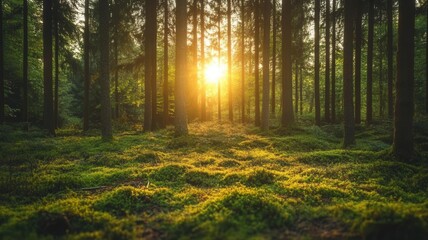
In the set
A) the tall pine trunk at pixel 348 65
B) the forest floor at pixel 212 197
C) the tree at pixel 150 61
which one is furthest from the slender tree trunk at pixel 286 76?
the tree at pixel 150 61

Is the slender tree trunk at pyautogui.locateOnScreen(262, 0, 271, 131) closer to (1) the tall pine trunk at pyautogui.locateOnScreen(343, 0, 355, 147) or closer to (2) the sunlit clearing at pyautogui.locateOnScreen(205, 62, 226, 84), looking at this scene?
(1) the tall pine trunk at pyautogui.locateOnScreen(343, 0, 355, 147)

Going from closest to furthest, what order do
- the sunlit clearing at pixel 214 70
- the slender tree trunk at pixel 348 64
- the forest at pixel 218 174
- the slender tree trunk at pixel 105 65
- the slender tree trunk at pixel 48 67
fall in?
the forest at pixel 218 174 → the slender tree trunk at pixel 348 64 → the slender tree trunk at pixel 105 65 → the slender tree trunk at pixel 48 67 → the sunlit clearing at pixel 214 70

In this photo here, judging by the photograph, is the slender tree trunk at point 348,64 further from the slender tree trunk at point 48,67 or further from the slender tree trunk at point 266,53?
the slender tree trunk at point 48,67

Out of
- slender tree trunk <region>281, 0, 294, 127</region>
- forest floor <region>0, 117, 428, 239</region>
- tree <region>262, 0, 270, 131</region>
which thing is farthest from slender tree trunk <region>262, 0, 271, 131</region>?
forest floor <region>0, 117, 428, 239</region>

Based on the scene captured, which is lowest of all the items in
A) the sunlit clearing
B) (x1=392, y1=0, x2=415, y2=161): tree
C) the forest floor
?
the forest floor

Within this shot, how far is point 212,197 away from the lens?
633 cm

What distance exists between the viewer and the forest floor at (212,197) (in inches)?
181

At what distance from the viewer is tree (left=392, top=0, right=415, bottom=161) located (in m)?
9.20

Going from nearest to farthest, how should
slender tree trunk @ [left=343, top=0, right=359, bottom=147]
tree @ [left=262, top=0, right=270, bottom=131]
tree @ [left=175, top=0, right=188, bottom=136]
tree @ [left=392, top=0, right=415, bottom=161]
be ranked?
1. tree @ [left=392, top=0, right=415, bottom=161]
2. slender tree trunk @ [left=343, top=0, right=359, bottom=147]
3. tree @ [left=175, top=0, right=188, bottom=136]
4. tree @ [left=262, top=0, right=270, bottom=131]

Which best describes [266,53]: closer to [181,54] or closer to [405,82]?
[181,54]

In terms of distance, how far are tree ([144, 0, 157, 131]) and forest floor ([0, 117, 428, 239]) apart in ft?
29.1

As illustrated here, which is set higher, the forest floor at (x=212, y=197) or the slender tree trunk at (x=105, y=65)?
the slender tree trunk at (x=105, y=65)

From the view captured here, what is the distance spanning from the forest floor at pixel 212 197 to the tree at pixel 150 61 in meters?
8.86

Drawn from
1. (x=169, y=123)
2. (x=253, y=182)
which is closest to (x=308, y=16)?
(x=169, y=123)
